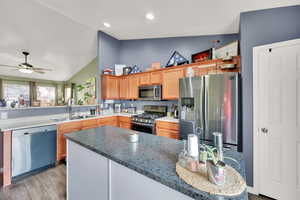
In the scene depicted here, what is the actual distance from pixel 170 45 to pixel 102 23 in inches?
73.2

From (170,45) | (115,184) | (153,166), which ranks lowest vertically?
(115,184)

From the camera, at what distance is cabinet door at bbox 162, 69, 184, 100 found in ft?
9.90

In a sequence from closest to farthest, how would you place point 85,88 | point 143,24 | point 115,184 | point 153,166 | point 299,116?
point 153,166 → point 115,184 → point 299,116 → point 143,24 → point 85,88

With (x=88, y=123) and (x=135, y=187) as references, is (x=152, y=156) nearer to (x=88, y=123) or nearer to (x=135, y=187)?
(x=135, y=187)

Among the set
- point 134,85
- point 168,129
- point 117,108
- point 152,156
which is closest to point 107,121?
point 117,108

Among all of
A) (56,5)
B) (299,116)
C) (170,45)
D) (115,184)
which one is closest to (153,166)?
(115,184)

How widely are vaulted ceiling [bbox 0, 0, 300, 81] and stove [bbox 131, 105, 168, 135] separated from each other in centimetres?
204

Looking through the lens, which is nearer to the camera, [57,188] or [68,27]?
[57,188]

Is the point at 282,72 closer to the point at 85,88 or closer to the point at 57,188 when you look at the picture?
the point at 57,188

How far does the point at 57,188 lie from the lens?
6.80 ft

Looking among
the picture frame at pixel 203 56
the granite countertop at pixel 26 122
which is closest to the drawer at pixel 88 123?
the granite countertop at pixel 26 122

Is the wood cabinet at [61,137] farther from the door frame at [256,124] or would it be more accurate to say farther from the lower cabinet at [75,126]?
the door frame at [256,124]

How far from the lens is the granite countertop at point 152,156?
0.69 meters

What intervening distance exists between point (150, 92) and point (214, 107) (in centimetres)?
171
